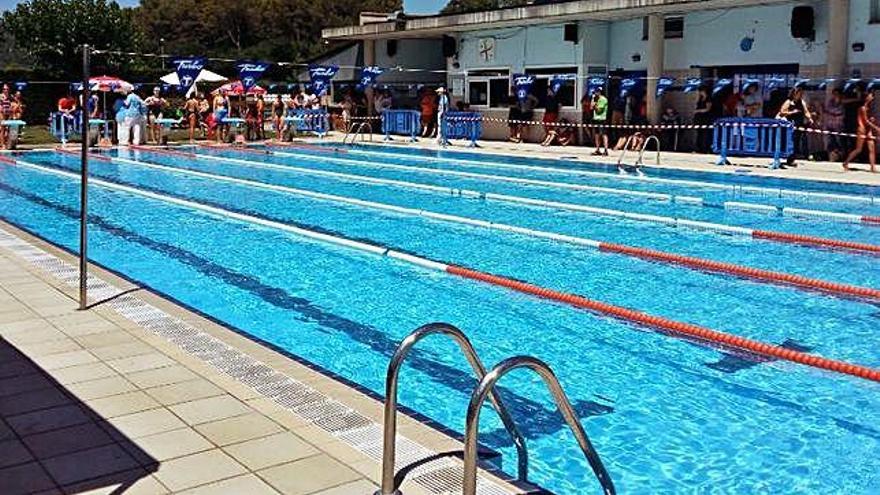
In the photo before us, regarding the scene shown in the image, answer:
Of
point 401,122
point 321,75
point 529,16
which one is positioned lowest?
point 401,122

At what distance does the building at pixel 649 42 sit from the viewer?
17.8m

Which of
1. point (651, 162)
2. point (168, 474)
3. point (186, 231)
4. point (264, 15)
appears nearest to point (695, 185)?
point (651, 162)

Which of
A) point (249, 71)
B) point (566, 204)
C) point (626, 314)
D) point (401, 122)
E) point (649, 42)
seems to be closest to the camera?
point (626, 314)

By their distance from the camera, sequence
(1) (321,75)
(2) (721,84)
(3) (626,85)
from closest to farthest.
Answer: (2) (721,84), (3) (626,85), (1) (321,75)

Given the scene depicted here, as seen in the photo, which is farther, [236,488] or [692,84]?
[692,84]

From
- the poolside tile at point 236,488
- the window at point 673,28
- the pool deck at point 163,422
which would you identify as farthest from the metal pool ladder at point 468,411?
the window at point 673,28

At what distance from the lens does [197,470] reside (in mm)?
3660

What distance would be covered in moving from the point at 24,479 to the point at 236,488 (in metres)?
0.83

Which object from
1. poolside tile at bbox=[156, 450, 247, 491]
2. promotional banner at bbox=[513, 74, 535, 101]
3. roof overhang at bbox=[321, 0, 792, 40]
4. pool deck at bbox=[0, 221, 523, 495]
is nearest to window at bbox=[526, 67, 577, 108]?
promotional banner at bbox=[513, 74, 535, 101]

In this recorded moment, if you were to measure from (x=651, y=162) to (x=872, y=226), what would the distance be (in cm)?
755

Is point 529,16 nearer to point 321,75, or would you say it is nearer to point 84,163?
point 321,75

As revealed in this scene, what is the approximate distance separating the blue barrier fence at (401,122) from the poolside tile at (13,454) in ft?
72.7

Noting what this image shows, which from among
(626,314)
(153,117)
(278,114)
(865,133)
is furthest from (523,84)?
(626,314)

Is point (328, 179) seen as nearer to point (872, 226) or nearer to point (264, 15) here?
point (872, 226)
